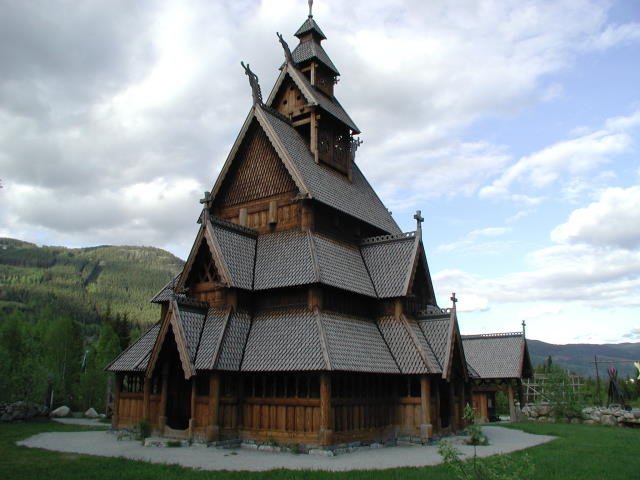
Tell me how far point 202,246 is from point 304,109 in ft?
34.4

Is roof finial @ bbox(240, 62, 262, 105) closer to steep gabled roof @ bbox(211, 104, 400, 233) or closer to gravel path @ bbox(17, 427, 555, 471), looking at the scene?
steep gabled roof @ bbox(211, 104, 400, 233)

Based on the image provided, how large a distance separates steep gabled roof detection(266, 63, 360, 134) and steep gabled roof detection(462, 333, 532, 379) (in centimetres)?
2327

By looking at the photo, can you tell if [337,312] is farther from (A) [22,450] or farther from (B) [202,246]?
(A) [22,450]

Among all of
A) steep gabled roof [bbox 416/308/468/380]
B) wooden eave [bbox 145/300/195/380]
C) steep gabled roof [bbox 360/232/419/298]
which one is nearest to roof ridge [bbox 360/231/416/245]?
steep gabled roof [bbox 360/232/419/298]

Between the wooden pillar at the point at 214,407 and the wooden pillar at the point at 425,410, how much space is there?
878 centimetres

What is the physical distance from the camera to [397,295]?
25.4 meters

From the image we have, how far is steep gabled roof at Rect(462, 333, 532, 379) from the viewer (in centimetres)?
4366

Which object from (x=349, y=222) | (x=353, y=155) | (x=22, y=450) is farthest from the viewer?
(x=353, y=155)

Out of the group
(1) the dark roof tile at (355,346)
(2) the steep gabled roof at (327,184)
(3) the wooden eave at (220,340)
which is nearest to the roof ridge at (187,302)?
(3) the wooden eave at (220,340)

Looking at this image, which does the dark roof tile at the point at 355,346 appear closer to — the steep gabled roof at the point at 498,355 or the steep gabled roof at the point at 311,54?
the steep gabled roof at the point at 311,54

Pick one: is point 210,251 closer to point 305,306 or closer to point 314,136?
point 305,306

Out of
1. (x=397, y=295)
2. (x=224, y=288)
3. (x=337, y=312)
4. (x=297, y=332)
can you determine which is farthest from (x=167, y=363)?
(x=397, y=295)

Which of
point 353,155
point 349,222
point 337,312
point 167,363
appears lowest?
point 167,363

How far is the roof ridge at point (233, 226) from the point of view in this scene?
2483 cm
